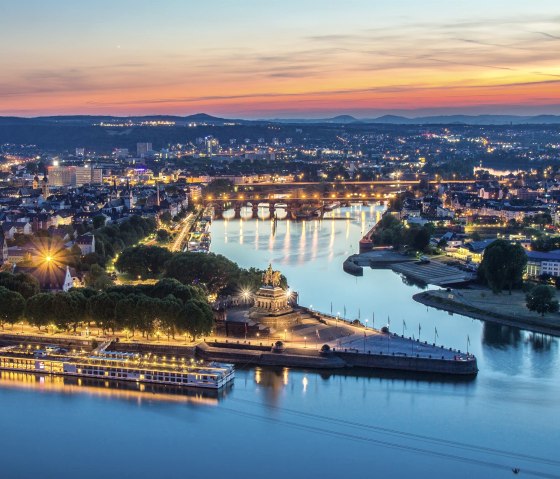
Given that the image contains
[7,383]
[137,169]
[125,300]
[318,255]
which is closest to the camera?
[7,383]

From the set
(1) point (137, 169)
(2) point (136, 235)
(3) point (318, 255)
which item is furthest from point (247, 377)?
(1) point (137, 169)

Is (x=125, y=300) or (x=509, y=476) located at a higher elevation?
(x=125, y=300)

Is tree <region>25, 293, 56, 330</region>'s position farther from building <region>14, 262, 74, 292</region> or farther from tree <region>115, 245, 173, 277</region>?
tree <region>115, 245, 173, 277</region>

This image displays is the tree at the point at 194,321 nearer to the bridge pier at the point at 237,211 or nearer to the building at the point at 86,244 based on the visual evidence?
the building at the point at 86,244

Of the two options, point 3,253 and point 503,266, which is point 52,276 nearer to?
→ point 3,253

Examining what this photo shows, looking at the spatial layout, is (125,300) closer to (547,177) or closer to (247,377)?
(247,377)

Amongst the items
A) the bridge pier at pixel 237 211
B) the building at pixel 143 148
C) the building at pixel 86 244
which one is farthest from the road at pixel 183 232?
the building at pixel 143 148
